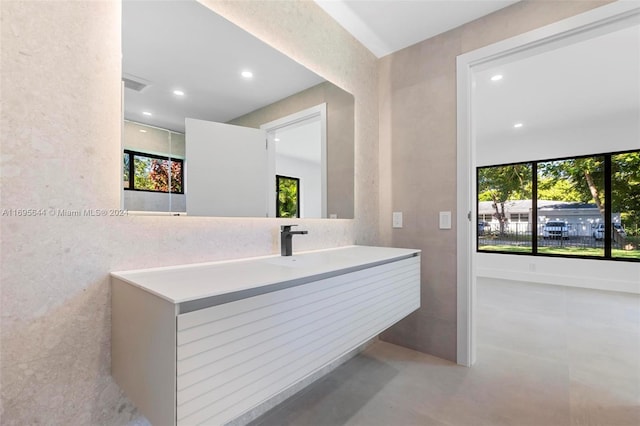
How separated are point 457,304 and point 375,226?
0.85 metres

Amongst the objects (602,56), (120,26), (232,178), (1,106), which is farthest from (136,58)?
(602,56)

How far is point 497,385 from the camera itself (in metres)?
1.77

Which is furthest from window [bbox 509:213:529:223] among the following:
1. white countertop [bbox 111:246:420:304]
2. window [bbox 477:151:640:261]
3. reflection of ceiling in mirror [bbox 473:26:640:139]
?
white countertop [bbox 111:246:420:304]

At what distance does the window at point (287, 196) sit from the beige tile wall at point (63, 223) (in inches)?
23.1

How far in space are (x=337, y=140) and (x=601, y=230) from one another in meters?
5.07

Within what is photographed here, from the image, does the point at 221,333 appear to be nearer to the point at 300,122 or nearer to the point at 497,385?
the point at 300,122

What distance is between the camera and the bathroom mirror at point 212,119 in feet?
3.67

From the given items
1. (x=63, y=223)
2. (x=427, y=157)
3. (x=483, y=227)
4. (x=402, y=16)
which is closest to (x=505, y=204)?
(x=483, y=227)

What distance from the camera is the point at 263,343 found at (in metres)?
0.88

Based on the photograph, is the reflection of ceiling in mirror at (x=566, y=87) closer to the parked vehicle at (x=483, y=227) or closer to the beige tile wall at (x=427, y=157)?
the beige tile wall at (x=427, y=157)

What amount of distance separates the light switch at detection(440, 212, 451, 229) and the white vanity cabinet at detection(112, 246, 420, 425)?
3.85 feet

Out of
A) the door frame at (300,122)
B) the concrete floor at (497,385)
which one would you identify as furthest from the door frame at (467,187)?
the door frame at (300,122)

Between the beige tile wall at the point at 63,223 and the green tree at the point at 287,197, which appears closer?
the beige tile wall at the point at 63,223

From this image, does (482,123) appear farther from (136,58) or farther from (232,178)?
(136,58)
